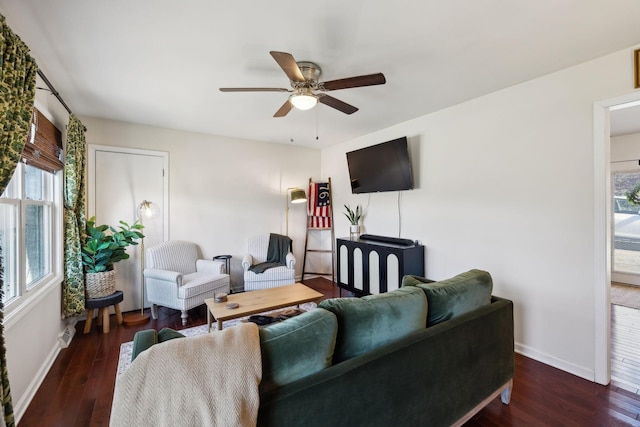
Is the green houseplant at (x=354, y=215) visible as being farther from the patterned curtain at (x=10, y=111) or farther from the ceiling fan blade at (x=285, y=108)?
the patterned curtain at (x=10, y=111)

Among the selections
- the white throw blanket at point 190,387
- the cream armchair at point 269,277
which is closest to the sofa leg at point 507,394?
the white throw blanket at point 190,387

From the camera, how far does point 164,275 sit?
128 inches

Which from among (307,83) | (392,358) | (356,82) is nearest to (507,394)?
(392,358)

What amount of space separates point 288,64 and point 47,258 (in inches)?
113

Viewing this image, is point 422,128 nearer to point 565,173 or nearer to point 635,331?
point 565,173

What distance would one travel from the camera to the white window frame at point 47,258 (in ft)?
6.39

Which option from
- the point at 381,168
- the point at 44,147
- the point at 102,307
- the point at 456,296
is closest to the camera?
the point at 456,296

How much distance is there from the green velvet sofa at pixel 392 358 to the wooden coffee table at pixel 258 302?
4.43 ft

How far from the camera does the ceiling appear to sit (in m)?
1.64

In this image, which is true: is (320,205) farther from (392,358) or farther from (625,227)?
(625,227)

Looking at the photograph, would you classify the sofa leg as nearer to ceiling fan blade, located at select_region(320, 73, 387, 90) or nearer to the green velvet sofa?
the green velvet sofa

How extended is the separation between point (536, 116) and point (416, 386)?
2.53 meters

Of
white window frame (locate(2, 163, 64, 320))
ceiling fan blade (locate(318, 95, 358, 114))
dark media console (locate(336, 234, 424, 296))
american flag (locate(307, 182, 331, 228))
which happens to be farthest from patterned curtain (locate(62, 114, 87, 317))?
american flag (locate(307, 182, 331, 228))

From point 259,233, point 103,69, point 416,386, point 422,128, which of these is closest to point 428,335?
point 416,386
